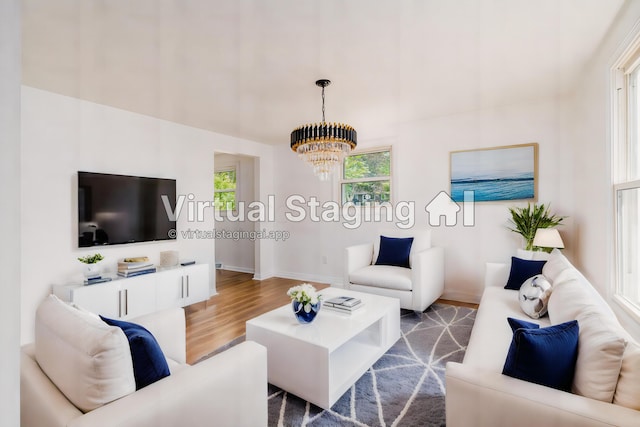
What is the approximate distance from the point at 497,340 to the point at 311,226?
364 centimetres

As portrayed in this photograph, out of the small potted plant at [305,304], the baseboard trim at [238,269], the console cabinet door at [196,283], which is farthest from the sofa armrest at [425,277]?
the baseboard trim at [238,269]

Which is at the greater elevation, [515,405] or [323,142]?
[323,142]

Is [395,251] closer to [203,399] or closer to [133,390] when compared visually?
[203,399]

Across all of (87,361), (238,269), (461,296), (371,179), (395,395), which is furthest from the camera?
(238,269)

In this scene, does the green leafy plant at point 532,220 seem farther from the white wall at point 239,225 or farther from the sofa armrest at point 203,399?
the white wall at point 239,225

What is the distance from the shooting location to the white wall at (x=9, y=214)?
1.23 feet

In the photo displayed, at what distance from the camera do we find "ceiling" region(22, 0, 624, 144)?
194 cm

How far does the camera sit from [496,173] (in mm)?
3789

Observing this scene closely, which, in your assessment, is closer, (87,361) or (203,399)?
(87,361)

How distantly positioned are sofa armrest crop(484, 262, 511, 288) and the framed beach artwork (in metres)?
0.92

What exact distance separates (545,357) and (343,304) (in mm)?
1528

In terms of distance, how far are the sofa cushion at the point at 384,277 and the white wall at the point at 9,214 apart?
129 inches

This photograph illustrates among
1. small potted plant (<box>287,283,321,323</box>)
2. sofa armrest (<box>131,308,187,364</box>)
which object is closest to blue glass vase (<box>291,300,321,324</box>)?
small potted plant (<box>287,283,321,323</box>)

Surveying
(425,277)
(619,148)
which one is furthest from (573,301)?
(425,277)
